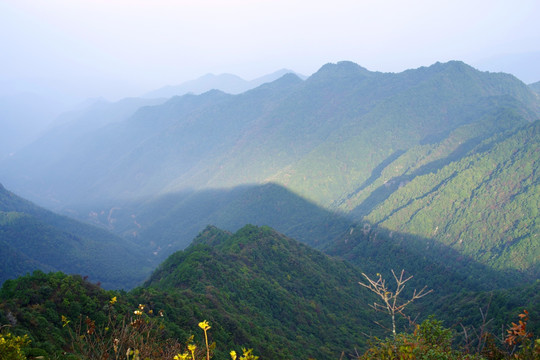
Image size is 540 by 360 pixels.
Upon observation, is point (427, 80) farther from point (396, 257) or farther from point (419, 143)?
point (396, 257)

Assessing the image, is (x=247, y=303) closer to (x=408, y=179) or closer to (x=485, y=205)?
(x=485, y=205)

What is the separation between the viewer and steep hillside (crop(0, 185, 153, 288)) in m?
87.7

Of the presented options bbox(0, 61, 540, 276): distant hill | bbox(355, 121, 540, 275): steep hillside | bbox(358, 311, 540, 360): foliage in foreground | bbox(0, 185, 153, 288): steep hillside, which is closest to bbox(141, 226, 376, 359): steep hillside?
bbox(358, 311, 540, 360): foliage in foreground

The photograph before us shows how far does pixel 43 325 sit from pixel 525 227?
86.2m

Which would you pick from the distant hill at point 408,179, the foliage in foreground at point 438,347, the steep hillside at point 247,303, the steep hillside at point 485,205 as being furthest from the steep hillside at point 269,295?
the distant hill at point 408,179

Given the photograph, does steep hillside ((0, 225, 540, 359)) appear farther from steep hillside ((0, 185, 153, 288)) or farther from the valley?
steep hillside ((0, 185, 153, 288))

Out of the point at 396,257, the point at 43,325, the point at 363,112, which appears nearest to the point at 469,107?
the point at 363,112

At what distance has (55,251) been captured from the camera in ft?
341

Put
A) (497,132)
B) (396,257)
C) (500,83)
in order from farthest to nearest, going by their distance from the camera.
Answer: (500,83) < (497,132) < (396,257)

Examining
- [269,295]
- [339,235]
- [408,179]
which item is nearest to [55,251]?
[339,235]

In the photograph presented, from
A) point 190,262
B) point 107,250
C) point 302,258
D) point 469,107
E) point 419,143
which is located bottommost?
point 107,250

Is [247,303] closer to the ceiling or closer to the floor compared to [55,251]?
closer to the ceiling

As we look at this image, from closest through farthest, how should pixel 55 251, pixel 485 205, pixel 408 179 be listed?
pixel 485 205 < pixel 55 251 < pixel 408 179

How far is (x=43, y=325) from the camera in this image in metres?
21.0
